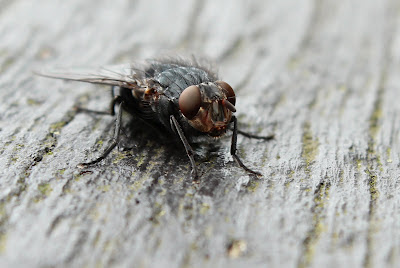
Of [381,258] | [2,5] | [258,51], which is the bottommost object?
[381,258]

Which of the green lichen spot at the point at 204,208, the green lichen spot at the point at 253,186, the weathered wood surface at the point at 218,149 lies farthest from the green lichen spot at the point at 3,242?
the green lichen spot at the point at 253,186

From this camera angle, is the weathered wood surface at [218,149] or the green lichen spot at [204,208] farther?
the green lichen spot at [204,208]

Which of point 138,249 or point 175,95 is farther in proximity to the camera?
point 175,95

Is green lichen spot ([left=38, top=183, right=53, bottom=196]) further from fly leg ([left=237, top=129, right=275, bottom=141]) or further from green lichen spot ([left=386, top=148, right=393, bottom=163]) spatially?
green lichen spot ([left=386, top=148, right=393, bottom=163])

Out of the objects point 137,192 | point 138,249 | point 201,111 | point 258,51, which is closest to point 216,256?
point 138,249

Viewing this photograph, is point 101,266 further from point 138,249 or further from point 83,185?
point 83,185

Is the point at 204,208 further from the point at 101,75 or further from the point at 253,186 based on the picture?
the point at 101,75

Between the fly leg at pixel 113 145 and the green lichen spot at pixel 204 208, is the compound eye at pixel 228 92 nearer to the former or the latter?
the fly leg at pixel 113 145
